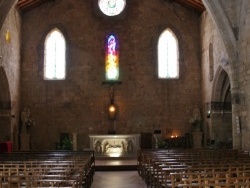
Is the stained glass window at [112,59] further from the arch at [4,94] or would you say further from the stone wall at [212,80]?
the arch at [4,94]

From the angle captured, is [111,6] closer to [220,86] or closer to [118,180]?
[220,86]

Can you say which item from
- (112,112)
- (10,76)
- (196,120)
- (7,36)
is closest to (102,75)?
(112,112)

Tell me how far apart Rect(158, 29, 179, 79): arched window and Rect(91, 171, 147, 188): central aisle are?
29.7 ft

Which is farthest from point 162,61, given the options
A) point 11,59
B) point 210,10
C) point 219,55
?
point 11,59

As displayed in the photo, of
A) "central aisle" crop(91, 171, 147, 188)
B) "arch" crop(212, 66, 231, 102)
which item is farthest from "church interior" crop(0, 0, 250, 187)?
"central aisle" crop(91, 171, 147, 188)

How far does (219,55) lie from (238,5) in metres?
3.72

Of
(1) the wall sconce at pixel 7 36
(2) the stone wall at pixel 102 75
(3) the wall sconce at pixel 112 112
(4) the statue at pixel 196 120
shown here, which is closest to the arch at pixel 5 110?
(1) the wall sconce at pixel 7 36

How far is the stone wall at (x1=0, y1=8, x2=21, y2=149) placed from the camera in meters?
19.1

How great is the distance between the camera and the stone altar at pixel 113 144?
20.1 m

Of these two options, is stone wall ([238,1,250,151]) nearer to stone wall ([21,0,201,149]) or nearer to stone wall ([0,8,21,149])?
stone wall ([21,0,201,149])

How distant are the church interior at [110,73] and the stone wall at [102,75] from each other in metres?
0.06

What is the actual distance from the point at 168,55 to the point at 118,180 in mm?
11848

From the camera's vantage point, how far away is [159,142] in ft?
70.4

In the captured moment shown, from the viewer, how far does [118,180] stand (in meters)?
13.3
